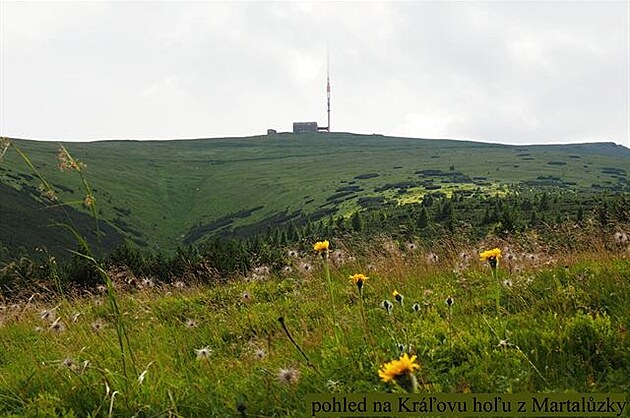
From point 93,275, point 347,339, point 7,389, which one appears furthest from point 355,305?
point 93,275

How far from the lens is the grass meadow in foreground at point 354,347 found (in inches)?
137

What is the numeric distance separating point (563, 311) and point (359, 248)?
6.22m

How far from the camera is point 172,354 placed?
5.46 metres

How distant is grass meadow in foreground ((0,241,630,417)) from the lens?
3475 mm

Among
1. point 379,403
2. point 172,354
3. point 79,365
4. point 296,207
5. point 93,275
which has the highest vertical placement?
point 379,403

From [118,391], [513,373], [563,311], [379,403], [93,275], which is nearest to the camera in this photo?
[379,403]

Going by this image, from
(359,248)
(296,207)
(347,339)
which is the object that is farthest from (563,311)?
(296,207)

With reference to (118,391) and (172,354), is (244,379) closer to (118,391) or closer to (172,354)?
(118,391)

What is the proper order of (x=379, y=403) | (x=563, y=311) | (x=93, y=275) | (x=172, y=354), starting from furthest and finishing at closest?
(x=93, y=275)
(x=172, y=354)
(x=563, y=311)
(x=379, y=403)

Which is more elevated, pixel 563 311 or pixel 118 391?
pixel 563 311

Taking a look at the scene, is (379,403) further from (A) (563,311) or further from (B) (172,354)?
(B) (172,354)

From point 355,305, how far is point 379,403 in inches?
132

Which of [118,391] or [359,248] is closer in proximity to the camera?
[118,391]

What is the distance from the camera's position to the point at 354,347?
164 inches
